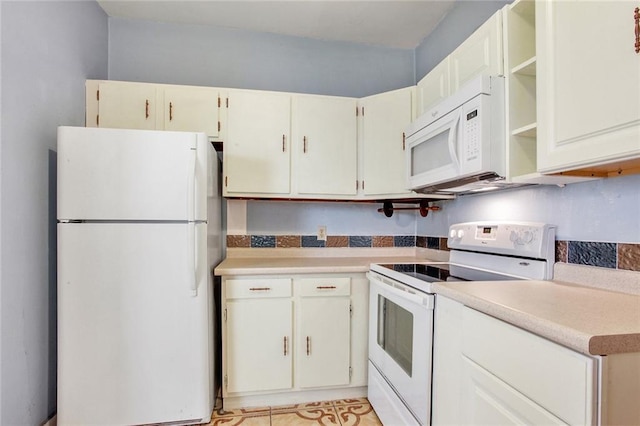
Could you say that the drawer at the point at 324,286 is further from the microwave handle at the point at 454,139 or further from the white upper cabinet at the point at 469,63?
the white upper cabinet at the point at 469,63

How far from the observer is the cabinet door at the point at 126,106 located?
2.00 metres

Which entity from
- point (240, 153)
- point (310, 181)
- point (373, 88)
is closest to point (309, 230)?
point (310, 181)

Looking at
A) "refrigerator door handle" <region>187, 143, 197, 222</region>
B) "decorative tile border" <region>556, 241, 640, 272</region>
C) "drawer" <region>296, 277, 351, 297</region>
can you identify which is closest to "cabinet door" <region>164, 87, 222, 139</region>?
"refrigerator door handle" <region>187, 143, 197, 222</region>

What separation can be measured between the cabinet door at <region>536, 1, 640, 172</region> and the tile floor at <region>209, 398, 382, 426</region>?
5.35ft

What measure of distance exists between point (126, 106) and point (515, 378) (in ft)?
7.85

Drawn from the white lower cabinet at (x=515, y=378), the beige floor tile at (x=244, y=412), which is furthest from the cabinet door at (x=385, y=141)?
the beige floor tile at (x=244, y=412)

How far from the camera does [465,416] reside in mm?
1087

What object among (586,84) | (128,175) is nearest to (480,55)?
(586,84)

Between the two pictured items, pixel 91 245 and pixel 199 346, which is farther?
pixel 199 346

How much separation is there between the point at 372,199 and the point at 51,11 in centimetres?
214

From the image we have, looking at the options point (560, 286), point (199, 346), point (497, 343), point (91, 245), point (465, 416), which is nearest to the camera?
point (497, 343)

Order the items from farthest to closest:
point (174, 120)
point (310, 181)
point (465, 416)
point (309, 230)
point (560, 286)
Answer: point (309, 230) → point (310, 181) → point (174, 120) → point (560, 286) → point (465, 416)

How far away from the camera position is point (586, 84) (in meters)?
0.96

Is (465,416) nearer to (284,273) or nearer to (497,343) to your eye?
(497,343)
